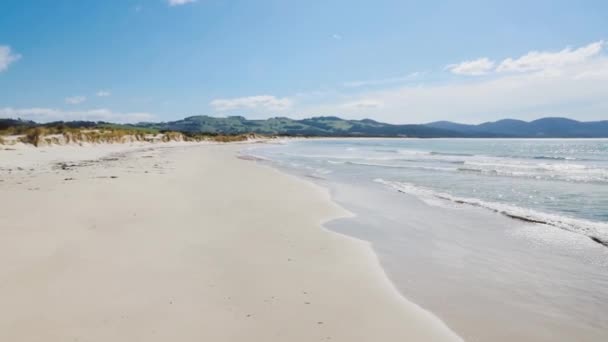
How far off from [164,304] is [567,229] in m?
9.72

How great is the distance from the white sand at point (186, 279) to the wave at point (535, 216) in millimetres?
5516

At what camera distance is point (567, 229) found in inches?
382

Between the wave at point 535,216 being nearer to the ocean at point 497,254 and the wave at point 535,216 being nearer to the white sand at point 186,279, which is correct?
the ocean at point 497,254

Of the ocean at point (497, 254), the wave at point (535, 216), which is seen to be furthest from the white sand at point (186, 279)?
the wave at point (535, 216)

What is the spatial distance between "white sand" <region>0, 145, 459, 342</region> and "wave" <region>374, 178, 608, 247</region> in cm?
552

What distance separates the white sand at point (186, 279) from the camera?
427cm

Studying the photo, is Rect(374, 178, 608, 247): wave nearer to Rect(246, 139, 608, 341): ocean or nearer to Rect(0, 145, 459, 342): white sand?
Rect(246, 139, 608, 341): ocean

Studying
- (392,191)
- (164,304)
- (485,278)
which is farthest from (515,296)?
(392,191)

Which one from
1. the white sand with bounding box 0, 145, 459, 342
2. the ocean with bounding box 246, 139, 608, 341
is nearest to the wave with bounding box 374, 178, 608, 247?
the ocean with bounding box 246, 139, 608, 341

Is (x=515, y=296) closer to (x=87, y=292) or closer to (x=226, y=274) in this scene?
(x=226, y=274)

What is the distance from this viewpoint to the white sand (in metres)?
4.27

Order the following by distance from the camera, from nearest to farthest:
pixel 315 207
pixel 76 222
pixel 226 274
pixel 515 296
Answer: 1. pixel 515 296
2. pixel 226 274
3. pixel 76 222
4. pixel 315 207

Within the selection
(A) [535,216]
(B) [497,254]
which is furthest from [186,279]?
(A) [535,216]

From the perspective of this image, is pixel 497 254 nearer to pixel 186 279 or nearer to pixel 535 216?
pixel 535 216
